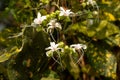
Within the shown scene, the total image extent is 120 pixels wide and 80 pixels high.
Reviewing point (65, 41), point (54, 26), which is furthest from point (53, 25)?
point (65, 41)

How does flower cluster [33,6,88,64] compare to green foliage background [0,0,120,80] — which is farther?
green foliage background [0,0,120,80]

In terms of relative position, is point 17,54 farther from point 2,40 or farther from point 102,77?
point 102,77

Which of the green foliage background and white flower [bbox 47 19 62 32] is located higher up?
white flower [bbox 47 19 62 32]

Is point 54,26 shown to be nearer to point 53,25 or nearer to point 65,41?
point 53,25

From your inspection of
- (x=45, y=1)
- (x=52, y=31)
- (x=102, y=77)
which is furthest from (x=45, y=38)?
(x=102, y=77)

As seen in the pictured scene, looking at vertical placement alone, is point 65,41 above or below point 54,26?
below

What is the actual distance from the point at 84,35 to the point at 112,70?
21 centimetres

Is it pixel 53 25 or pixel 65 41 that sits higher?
pixel 53 25

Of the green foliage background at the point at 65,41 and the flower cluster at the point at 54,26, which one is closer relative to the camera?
the flower cluster at the point at 54,26

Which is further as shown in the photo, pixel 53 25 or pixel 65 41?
pixel 65 41

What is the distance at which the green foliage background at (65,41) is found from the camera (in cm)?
162

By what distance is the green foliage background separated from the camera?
64.0 inches

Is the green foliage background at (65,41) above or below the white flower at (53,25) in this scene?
below

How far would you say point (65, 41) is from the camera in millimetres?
1775
